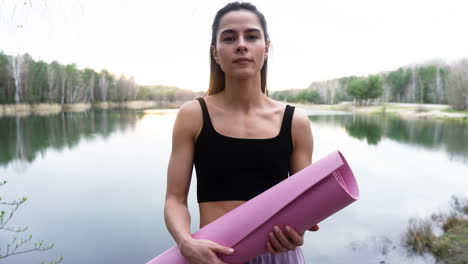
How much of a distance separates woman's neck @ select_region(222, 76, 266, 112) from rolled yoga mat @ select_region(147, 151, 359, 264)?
0.47 meters

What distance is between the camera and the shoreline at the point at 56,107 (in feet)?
110

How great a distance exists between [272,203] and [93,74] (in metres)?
43.2

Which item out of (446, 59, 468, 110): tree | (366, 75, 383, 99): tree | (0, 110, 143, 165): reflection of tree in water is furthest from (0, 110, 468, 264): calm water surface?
(366, 75, 383, 99): tree

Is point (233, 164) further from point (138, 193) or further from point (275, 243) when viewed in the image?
point (138, 193)

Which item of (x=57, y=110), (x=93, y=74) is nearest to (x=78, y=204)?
(x=93, y=74)

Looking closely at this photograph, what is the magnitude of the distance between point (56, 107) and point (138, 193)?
113ft

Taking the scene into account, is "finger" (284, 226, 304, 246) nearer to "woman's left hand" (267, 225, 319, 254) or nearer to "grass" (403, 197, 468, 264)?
"woman's left hand" (267, 225, 319, 254)

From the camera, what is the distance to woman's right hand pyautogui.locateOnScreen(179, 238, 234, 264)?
989 millimetres

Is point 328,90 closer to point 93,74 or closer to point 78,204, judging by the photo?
point 93,74

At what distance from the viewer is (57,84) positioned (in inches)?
1334

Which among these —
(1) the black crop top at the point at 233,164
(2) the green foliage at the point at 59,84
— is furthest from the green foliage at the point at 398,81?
(1) the black crop top at the point at 233,164

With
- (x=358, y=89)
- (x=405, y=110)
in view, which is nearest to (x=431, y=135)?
(x=405, y=110)

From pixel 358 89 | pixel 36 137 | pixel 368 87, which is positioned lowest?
pixel 36 137

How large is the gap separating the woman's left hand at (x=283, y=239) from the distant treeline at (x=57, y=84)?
2803 cm
